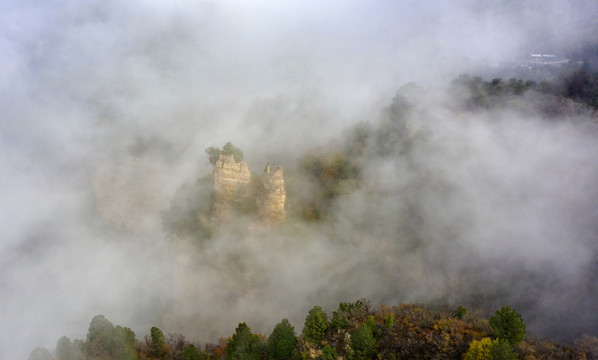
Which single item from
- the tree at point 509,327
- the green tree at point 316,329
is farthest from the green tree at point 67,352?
the tree at point 509,327

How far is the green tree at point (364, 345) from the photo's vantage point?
18.5 meters

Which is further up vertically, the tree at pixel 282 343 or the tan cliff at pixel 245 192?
the tan cliff at pixel 245 192

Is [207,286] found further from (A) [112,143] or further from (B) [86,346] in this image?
(A) [112,143]

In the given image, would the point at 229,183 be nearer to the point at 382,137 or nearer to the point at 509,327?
the point at 382,137

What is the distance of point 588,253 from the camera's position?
87.9ft

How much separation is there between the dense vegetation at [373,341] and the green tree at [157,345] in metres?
0.06

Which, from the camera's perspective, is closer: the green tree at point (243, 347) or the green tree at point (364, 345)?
the green tree at point (364, 345)

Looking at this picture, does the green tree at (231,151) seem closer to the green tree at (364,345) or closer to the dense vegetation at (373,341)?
the dense vegetation at (373,341)

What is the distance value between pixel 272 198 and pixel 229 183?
13.3 feet

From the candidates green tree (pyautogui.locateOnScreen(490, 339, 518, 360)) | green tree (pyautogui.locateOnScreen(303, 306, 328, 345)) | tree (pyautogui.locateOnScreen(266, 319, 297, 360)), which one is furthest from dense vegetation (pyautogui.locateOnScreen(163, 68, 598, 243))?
green tree (pyautogui.locateOnScreen(490, 339, 518, 360))

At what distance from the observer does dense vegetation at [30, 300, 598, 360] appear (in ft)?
58.5

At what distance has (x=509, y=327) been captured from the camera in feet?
58.3

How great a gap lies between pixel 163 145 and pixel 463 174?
38799mm

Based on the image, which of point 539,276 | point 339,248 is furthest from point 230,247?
point 539,276
